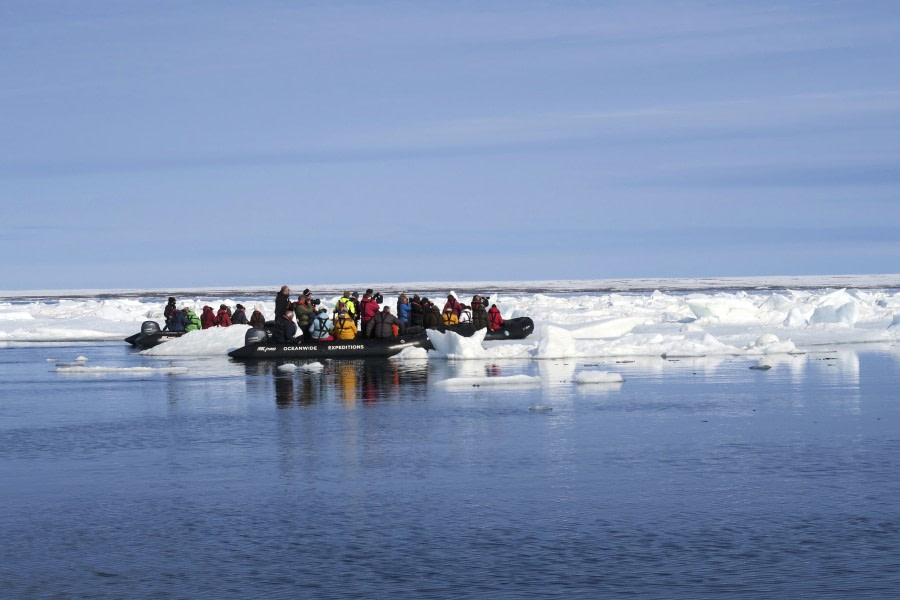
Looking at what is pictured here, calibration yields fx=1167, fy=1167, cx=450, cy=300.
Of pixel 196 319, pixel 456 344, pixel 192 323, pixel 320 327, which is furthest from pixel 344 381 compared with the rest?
pixel 196 319

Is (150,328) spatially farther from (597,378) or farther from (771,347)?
(597,378)

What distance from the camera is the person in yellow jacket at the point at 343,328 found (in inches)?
1108

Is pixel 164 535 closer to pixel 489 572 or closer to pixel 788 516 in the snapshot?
pixel 489 572

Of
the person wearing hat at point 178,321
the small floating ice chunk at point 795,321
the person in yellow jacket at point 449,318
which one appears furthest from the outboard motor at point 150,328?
the small floating ice chunk at point 795,321

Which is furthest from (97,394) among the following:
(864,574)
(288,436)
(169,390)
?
(864,574)

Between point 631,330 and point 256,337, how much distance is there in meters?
14.3

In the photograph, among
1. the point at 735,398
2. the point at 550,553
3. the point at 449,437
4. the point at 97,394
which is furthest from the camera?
the point at 97,394

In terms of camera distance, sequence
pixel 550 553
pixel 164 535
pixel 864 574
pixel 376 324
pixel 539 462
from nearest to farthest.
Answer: pixel 864 574, pixel 550 553, pixel 164 535, pixel 539 462, pixel 376 324

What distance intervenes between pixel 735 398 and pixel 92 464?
979 cm

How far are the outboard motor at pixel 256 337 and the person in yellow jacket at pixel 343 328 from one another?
1720 mm

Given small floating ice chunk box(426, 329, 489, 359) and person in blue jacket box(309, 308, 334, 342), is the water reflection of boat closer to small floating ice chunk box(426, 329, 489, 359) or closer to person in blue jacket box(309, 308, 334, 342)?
person in blue jacket box(309, 308, 334, 342)

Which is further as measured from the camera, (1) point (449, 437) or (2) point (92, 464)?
(1) point (449, 437)

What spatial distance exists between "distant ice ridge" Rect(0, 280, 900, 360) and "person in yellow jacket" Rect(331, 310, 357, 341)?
1.37 m

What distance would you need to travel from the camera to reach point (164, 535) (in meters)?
9.27
